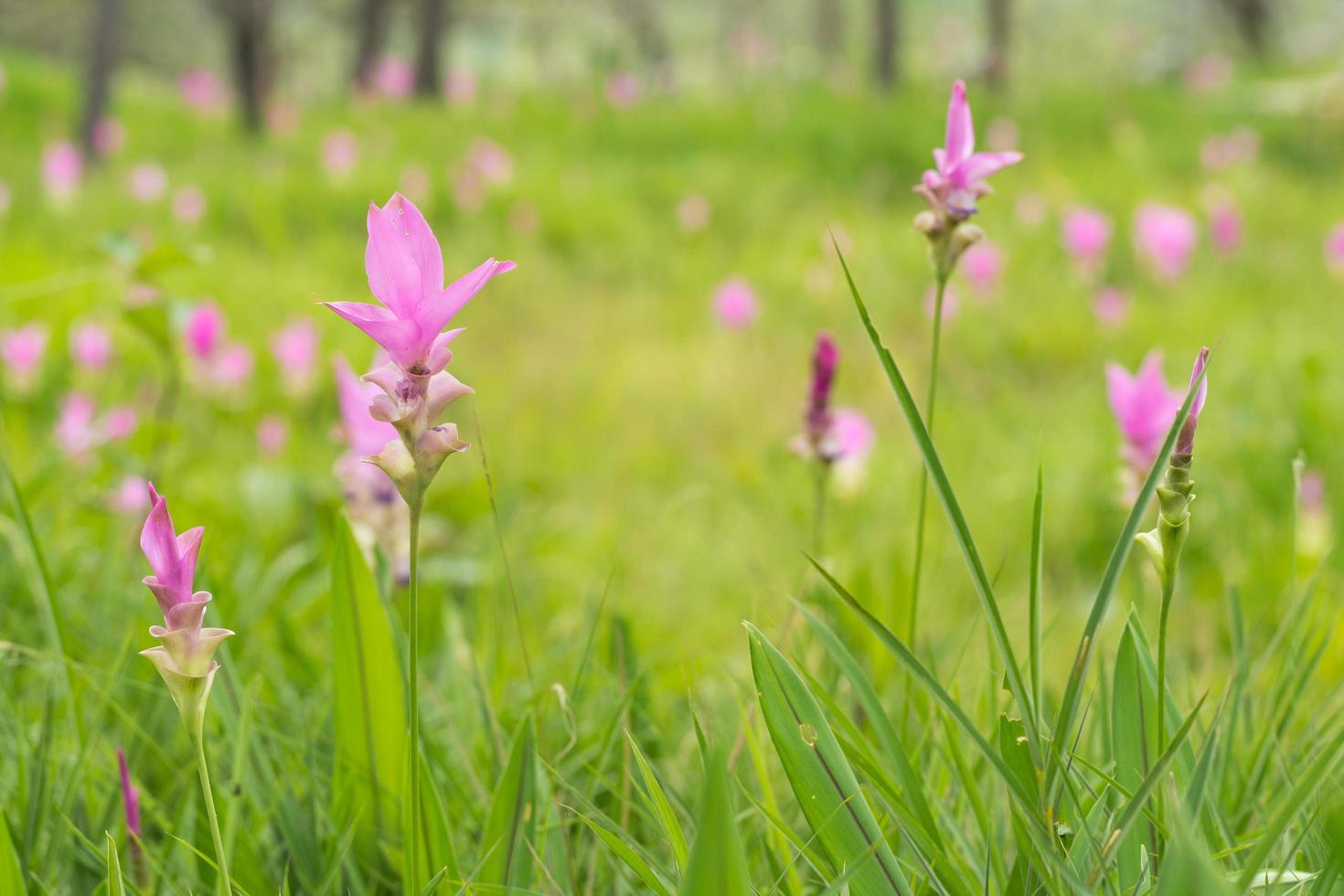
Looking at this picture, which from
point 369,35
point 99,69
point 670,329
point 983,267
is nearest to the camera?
point 983,267

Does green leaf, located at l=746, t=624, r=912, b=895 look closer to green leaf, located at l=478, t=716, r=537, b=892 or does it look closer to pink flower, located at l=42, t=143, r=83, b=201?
green leaf, located at l=478, t=716, r=537, b=892

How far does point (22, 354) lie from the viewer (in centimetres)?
269

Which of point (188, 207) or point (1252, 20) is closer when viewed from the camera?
point (188, 207)

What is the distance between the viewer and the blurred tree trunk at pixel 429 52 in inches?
454

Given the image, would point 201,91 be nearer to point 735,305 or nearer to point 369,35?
point 735,305

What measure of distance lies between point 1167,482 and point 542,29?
99.5ft

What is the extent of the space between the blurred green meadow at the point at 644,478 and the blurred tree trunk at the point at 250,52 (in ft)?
2.98

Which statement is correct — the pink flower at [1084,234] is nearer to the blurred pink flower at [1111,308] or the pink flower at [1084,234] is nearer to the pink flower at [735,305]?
the blurred pink flower at [1111,308]

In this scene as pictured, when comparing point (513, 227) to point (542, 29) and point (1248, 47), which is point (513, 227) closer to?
point (1248, 47)

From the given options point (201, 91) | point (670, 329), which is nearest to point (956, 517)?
point (670, 329)

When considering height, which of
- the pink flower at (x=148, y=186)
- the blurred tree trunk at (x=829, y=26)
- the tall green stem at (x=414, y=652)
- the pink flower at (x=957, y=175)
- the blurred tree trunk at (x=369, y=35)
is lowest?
the tall green stem at (x=414, y=652)

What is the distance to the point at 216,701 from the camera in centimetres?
96

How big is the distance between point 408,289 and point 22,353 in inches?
100

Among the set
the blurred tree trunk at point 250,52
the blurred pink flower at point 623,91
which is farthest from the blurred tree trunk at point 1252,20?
the blurred tree trunk at point 250,52
